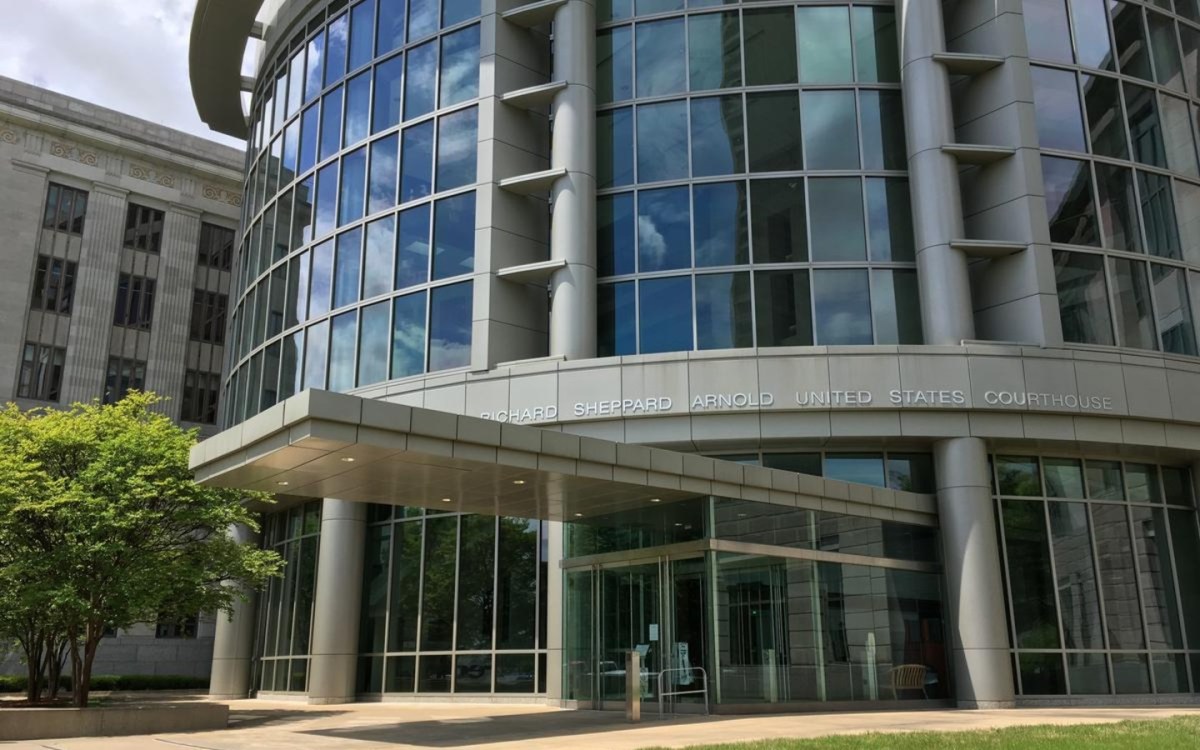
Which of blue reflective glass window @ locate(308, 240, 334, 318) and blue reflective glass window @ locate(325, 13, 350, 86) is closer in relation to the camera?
blue reflective glass window @ locate(308, 240, 334, 318)

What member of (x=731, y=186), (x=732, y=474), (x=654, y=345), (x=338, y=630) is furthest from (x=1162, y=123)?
(x=338, y=630)

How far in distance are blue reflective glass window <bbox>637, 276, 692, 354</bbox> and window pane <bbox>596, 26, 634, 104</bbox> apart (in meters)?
5.92

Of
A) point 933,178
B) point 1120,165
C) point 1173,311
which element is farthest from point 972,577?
point 1120,165

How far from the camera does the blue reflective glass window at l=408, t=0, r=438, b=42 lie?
30844 mm

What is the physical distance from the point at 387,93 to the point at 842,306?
50.8ft

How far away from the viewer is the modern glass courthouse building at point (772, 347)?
22.0m

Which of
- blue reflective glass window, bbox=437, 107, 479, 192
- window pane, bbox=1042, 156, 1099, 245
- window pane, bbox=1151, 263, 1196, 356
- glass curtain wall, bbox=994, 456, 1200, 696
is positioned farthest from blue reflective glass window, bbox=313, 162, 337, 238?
window pane, bbox=1151, 263, 1196, 356

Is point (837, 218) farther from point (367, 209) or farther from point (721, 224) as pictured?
point (367, 209)

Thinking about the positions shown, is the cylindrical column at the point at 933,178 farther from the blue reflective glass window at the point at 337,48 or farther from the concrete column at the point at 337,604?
the blue reflective glass window at the point at 337,48

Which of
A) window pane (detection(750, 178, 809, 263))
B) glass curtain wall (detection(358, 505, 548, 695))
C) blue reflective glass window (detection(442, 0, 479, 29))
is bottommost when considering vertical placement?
glass curtain wall (detection(358, 505, 548, 695))

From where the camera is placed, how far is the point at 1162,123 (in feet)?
92.4

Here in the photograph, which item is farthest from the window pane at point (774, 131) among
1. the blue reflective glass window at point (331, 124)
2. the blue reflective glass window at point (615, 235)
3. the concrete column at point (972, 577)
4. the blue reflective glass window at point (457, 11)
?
the blue reflective glass window at point (331, 124)

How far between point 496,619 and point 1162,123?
890 inches

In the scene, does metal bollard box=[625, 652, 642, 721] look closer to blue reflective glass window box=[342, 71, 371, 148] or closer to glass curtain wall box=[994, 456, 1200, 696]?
glass curtain wall box=[994, 456, 1200, 696]
